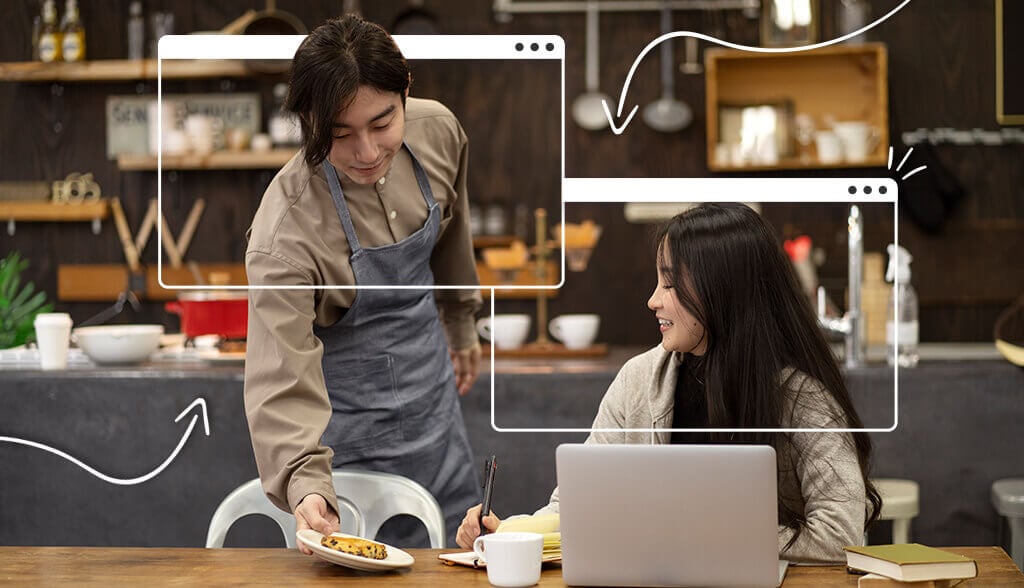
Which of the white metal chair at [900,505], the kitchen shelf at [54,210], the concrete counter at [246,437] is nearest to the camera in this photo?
the white metal chair at [900,505]

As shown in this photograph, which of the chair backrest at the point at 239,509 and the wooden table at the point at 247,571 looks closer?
the wooden table at the point at 247,571

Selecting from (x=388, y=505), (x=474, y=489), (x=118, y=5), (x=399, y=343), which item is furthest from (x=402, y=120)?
(x=118, y=5)

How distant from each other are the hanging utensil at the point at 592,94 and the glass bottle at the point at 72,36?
2.01 meters

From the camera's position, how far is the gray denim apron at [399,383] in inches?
84.0

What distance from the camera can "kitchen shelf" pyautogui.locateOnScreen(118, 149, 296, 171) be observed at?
4488 mm

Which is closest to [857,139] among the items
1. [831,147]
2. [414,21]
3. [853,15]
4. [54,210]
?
[831,147]

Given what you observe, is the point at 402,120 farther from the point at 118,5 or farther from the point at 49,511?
the point at 118,5

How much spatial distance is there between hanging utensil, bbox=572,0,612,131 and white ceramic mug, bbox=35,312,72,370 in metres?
2.24

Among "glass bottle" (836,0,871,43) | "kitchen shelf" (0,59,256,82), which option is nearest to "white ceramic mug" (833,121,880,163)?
"glass bottle" (836,0,871,43)

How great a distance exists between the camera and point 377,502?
203 cm

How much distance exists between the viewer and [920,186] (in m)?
4.39

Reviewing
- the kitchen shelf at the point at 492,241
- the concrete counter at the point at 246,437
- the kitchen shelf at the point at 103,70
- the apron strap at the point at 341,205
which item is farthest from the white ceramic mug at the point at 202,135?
the apron strap at the point at 341,205

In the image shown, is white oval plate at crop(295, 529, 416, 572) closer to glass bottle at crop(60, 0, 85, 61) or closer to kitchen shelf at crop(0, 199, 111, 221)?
kitchen shelf at crop(0, 199, 111, 221)

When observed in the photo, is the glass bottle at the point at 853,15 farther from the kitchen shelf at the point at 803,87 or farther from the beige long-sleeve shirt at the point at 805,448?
the beige long-sleeve shirt at the point at 805,448
